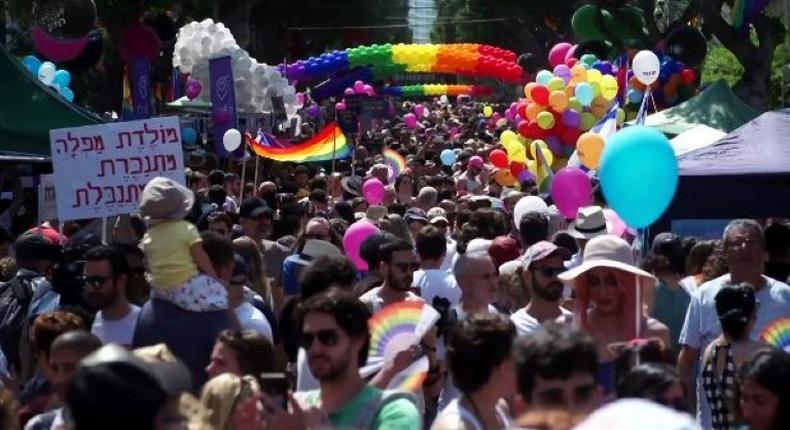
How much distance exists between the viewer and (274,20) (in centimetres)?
6100

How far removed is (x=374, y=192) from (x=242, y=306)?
8961 millimetres

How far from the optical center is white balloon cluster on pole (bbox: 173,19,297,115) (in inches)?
1177

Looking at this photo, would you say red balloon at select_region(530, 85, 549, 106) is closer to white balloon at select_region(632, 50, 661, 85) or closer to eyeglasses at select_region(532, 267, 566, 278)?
white balloon at select_region(632, 50, 661, 85)

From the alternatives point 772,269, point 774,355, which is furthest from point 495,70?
point 774,355

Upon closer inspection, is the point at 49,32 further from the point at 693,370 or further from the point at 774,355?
the point at 774,355

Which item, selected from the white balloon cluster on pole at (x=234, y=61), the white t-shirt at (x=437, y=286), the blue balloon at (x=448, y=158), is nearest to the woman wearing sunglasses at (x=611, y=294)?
the white t-shirt at (x=437, y=286)

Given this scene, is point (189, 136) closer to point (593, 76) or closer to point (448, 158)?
point (448, 158)

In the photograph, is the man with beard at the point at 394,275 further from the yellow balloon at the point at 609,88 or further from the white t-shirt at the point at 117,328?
the yellow balloon at the point at 609,88

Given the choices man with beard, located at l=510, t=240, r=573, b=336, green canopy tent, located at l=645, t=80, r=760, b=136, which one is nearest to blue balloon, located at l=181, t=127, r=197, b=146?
green canopy tent, located at l=645, t=80, r=760, b=136

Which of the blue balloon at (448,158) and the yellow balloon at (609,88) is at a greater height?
the yellow balloon at (609,88)

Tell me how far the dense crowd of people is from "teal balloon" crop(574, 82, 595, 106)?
8.86 metres

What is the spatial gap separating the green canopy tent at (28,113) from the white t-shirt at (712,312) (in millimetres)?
7773

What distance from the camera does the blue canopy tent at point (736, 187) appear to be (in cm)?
1116

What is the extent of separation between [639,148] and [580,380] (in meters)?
3.60
